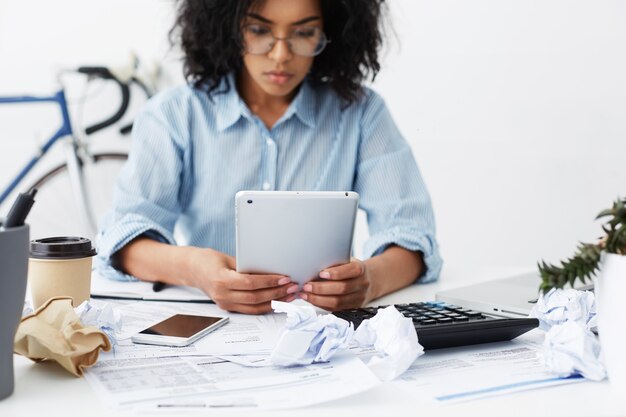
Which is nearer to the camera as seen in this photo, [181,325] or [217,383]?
[217,383]

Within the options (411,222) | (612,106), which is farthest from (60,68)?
(612,106)

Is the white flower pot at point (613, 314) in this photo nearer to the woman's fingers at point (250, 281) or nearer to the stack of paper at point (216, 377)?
the stack of paper at point (216, 377)

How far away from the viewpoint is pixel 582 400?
1.91 ft

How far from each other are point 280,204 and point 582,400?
0.43 meters

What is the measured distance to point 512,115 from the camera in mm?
2467

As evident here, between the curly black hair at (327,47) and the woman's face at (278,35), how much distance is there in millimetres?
90

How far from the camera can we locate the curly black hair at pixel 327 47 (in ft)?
4.83

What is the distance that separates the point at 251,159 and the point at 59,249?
662mm

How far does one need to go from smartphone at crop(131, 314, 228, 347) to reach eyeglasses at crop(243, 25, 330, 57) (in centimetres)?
64

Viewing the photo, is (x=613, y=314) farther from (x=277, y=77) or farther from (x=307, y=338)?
(x=277, y=77)

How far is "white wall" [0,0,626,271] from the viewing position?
234 centimetres

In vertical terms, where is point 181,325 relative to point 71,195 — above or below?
above

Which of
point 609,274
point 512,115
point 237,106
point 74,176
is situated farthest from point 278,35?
point 74,176

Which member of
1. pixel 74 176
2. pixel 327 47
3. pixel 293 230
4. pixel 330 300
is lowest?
pixel 74 176
